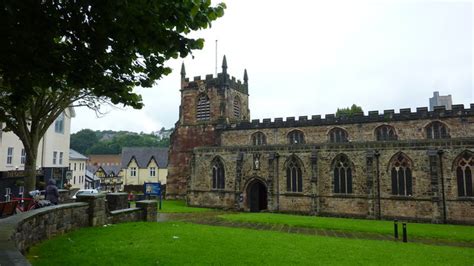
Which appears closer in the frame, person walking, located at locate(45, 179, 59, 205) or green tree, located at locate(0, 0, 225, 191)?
green tree, located at locate(0, 0, 225, 191)

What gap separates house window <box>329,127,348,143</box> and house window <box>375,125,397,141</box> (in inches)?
110

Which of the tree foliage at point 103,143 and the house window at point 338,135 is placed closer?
the house window at point 338,135

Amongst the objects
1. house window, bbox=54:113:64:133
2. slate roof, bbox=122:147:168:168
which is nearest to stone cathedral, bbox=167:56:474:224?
house window, bbox=54:113:64:133

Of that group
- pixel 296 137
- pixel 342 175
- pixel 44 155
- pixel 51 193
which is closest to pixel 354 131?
pixel 296 137

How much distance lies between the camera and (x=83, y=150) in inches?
4690

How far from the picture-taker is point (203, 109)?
128 ft

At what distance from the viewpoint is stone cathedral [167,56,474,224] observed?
875 inches

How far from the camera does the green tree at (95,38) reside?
5.62m

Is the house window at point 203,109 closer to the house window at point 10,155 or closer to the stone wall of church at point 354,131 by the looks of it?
the stone wall of church at point 354,131

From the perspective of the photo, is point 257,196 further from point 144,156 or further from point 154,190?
point 144,156

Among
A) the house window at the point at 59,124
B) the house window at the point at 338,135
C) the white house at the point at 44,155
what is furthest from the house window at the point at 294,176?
the house window at the point at 59,124

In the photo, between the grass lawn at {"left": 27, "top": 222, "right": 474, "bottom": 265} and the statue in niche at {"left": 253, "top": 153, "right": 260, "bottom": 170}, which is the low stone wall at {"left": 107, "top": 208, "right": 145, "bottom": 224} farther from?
the statue in niche at {"left": 253, "top": 153, "right": 260, "bottom": 170}

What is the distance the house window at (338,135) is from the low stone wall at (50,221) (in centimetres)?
2161

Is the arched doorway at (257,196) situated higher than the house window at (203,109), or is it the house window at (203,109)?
the house window at (203,109)
